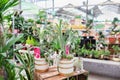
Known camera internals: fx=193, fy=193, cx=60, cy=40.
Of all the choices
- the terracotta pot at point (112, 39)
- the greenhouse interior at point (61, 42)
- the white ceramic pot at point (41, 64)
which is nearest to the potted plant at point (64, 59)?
the greenhouse interior at point (61, 42)

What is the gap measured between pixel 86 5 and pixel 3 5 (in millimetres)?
4424

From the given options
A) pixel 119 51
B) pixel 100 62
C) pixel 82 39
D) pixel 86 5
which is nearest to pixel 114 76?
pixel 100 62

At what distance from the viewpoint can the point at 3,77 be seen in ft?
5.88

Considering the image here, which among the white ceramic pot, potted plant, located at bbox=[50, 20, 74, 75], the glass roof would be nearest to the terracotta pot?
the glass roof

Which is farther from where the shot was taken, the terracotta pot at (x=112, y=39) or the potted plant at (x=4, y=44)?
the terracotta pot at (x=112, y=39)

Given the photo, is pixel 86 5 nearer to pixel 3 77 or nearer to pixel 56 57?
pixel 56 57

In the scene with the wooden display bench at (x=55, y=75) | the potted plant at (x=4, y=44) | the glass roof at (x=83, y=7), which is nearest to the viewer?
the potted plant at (x=4, y=44)

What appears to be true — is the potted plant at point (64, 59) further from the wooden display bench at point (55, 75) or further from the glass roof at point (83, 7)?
the glass roof at point (83, 7)

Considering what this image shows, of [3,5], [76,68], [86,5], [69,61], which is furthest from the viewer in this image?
[86,5]

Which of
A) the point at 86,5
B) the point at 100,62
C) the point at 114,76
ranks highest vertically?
the point at 86,5

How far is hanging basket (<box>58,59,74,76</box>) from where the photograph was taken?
7.06ft

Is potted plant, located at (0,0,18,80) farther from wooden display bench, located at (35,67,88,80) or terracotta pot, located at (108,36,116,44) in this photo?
terracotta pot, located at (108,36,116,44)

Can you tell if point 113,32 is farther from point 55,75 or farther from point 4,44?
point 4,44

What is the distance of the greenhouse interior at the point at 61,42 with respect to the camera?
187cm
